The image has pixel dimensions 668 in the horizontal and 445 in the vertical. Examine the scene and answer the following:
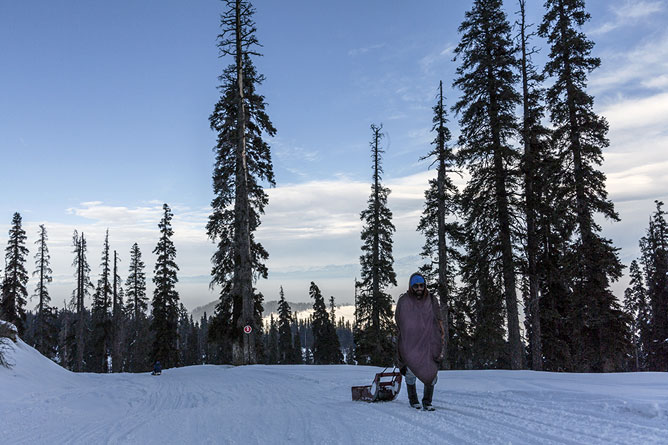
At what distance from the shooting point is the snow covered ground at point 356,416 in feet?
13.7

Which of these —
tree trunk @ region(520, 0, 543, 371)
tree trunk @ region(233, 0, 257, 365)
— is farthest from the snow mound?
tree trunk @ region(520, 0, 543, 371)

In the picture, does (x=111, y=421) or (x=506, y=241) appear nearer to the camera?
(x=111, y=421)

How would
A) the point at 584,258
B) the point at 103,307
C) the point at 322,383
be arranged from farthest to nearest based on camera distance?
the point at 103,307, the point at 584,258, the point at 322,383

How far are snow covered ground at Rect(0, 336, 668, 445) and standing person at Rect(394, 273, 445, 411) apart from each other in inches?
16.6

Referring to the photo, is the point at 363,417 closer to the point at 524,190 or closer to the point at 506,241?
the point at 506,241

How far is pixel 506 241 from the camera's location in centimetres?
1792

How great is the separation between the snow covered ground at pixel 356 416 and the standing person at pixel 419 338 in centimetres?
42

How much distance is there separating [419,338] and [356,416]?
1395 mm

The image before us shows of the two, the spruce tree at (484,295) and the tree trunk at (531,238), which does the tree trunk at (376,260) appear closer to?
the spruce tree at (484,295)

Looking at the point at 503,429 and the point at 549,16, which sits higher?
the point at 549,16

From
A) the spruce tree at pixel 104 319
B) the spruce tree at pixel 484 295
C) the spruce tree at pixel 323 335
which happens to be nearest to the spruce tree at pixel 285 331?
the spruce tree at pixel 323 335

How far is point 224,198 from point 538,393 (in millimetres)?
20010

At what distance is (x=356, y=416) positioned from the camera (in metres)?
5.41

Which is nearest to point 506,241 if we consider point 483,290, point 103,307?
point 483,290
